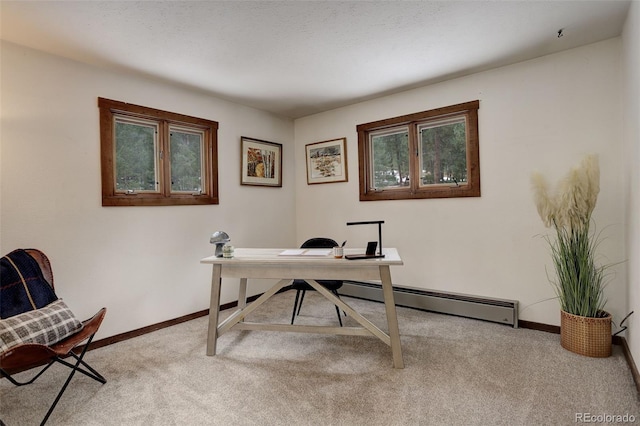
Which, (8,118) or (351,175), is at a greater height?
(8,118)

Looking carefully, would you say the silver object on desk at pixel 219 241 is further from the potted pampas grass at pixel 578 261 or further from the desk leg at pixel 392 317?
the potted pampas grass at pixel 578 261

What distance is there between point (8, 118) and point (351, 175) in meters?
3.29

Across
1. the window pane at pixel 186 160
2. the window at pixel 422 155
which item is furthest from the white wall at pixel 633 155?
the window pane at pixel 186 160

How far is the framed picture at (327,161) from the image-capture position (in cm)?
429

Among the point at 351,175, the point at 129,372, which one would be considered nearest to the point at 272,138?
the point at 351,175

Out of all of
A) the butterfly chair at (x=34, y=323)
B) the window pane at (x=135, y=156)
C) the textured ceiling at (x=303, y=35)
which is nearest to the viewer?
the butterfly chair at (x=34, y=323)

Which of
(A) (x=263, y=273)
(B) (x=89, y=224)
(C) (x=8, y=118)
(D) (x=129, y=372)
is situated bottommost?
(D) (x=129, y=372)

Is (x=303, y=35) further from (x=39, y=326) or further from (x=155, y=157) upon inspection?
(x=39, y=326)

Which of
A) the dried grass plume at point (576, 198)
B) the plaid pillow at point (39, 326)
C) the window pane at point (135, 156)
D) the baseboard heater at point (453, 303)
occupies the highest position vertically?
the window pane at point (135, 156)

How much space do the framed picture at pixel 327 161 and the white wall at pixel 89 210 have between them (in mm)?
1233

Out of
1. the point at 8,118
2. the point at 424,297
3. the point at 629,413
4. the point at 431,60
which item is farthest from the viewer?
the point at 424,297

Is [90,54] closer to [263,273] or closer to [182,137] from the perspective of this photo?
[182,137]

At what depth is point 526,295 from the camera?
3008mm

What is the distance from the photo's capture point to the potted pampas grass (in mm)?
2357
